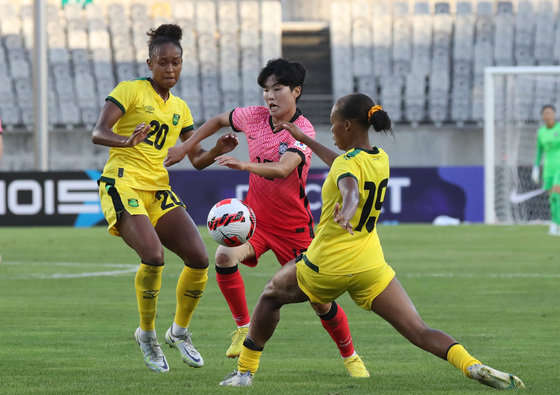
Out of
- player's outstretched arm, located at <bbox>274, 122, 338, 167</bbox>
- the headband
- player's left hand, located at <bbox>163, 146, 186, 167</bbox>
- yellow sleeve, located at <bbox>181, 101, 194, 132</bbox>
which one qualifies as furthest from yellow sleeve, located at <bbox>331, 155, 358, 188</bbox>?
yellow sleeve, located at <bbox>181, 101, 194, 132</bbox>

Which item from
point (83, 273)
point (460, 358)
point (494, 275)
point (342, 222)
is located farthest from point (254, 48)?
point (342, 222)

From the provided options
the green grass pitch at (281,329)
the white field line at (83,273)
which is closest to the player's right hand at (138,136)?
the green grass pitch at (281,329)

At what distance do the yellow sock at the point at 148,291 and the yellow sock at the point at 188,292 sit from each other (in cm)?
32

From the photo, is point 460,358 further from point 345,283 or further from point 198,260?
point 198,260

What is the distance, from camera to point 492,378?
5.05m

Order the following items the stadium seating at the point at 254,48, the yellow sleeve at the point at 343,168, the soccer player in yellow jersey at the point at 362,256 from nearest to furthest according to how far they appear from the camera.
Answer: the yellow sleeve at the point at 343,168
the soccer player in yellow jersey at the point at 362,256
the stadium seating at the point at 254,48

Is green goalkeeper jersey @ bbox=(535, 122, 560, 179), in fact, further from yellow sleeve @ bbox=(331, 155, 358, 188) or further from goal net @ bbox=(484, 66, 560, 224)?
yellow sleeve @ bbox=(331, 155, 358, 188)

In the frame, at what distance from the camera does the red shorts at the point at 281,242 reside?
21.7ft

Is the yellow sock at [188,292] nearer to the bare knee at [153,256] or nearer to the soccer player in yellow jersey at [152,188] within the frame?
the soccer player in yellow jersey at [152,188]

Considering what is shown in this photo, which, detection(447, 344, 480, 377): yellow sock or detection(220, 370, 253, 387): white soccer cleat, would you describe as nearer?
Answer: detection(447, 344, 480, 377): yellow sock

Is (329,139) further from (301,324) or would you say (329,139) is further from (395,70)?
(301,324)

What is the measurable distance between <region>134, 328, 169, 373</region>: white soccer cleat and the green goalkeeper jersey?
1417cm

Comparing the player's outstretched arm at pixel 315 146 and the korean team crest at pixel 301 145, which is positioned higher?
the player's outstretched arm at pixel 315 146

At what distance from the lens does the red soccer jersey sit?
21.4 ft
